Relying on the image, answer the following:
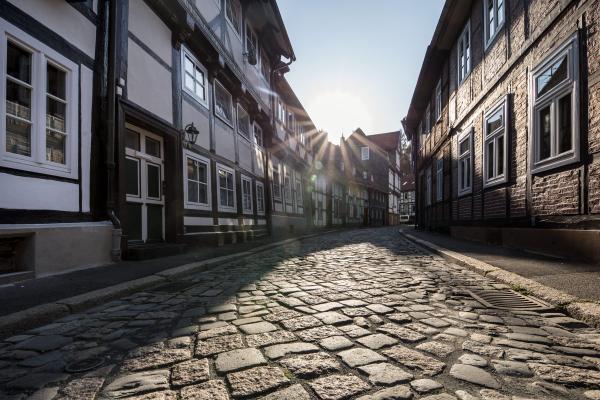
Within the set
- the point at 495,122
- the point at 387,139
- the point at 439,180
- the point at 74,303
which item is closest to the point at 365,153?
the point at 387,139

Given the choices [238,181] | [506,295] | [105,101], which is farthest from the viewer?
[238,181]

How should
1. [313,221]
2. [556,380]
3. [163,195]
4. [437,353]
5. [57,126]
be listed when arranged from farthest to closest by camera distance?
1. [313,221]
2. [163,195]
3. [57,126]
4. [437,353]
5. [556,380]

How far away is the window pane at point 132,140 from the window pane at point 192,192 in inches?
63.8

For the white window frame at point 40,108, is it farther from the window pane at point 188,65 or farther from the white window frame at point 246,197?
the white window frame at point 246,197

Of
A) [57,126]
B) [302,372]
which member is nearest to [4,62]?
[57,126]

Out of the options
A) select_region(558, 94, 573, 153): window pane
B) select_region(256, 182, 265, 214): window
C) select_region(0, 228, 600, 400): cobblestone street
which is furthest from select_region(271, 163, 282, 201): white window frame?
select_region(0, 228, 600, 400): cobblestone street

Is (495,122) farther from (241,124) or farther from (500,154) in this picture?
(241,124)

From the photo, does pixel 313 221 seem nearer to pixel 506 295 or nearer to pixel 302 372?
pixel 506 295

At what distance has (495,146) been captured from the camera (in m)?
8.06

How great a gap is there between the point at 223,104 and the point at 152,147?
13.1ft

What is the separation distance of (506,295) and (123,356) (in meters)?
3.61

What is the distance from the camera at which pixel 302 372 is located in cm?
192

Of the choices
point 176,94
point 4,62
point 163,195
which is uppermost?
point 176,94

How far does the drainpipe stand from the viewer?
230 inches
